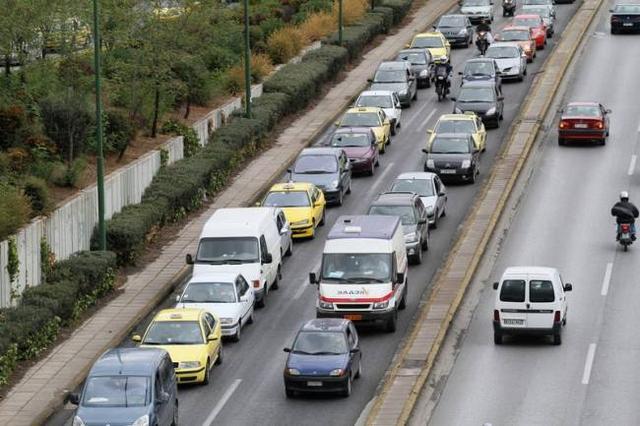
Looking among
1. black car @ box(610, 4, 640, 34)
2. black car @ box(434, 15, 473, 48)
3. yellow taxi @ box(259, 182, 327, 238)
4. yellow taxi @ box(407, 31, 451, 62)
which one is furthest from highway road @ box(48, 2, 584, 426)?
black car @ box(610, 4, 640, 34)

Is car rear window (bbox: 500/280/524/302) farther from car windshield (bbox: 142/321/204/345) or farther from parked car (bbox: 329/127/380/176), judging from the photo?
parked car (bbox: 329/127/380/176)

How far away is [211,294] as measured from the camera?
129ft

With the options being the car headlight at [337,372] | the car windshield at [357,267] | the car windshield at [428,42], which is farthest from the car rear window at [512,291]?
the car windshield at [428,42]

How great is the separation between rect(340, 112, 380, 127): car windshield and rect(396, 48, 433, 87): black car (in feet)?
35.3

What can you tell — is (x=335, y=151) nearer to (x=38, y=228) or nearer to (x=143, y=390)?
(x=38, y=228)

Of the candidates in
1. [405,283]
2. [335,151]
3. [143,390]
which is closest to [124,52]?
[335,151]

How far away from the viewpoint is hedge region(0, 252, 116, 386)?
122 ft

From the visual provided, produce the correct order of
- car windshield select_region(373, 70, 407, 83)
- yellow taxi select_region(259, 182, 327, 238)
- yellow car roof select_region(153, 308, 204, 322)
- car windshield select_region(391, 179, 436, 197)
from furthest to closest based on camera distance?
car windshield select_region(373, 70, 407, 83) → car windshield select_region(391, 179, 436, 197) → yellow taxi select_region(259, 182, 327, 238) → yellow car roof select_region(153, 308, 204, 322)

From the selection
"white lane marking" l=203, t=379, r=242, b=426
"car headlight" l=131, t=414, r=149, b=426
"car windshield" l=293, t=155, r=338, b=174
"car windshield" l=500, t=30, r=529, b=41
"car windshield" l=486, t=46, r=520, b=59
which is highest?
"car windshield" l=500, t=30, r=529, b=41

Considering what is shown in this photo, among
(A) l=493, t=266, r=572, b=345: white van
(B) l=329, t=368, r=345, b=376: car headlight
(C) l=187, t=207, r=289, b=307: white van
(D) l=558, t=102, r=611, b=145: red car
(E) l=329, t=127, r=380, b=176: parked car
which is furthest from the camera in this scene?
(D) l=558, t=102, r=611, b=145: red car

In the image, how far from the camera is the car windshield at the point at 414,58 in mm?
70312

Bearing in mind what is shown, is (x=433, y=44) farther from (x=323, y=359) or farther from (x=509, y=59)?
(x=323, y=359)

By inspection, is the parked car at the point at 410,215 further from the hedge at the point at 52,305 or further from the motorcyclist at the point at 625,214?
the hedge at the point at 52,305

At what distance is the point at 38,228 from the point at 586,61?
39.1m
